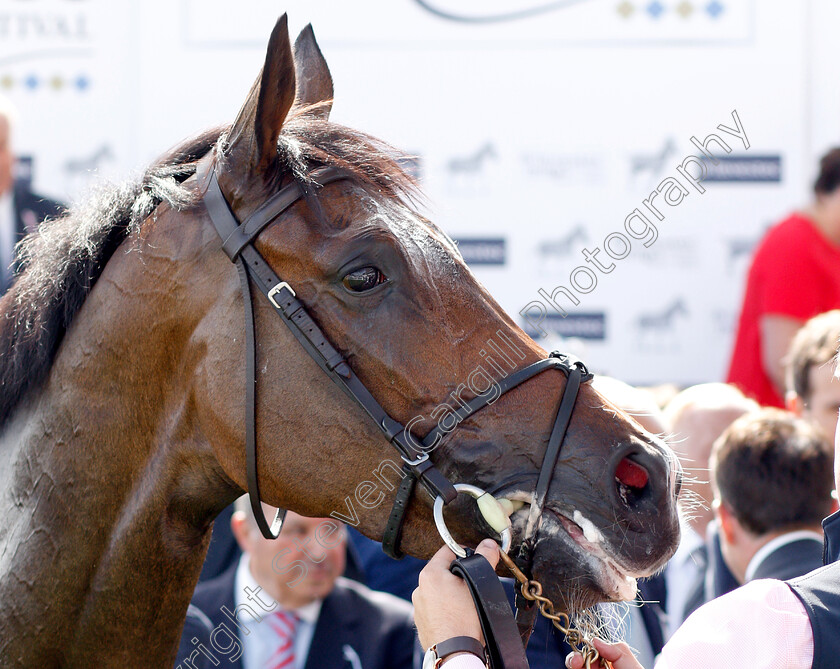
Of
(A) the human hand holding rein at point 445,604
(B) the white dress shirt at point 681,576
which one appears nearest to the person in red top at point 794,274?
(B) the white dress shirt at point 681,576

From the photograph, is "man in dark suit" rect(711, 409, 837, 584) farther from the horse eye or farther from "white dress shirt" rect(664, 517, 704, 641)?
the horse eye

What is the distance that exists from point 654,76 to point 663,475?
4629mm

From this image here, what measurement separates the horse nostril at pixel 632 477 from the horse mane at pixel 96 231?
0.79m

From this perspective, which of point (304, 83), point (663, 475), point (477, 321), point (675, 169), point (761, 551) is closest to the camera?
point (663, 475)

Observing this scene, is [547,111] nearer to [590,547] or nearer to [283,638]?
[283,638]

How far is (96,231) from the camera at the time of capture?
203 centimetres

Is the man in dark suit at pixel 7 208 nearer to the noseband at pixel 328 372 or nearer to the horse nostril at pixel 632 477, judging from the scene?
the noseband at pixel 328 372

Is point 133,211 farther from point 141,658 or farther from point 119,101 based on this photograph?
point 119,101

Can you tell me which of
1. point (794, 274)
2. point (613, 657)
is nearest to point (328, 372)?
point (613, 657)

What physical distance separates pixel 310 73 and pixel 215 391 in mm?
995

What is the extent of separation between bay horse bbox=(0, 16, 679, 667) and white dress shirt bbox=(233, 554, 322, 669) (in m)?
1.27

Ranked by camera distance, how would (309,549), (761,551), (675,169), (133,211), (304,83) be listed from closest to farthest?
(133,211)
(304,83)
(761,551)
(309,549)
(675,169)

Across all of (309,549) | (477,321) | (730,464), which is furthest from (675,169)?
(477,321)

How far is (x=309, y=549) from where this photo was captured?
335 centimetres
